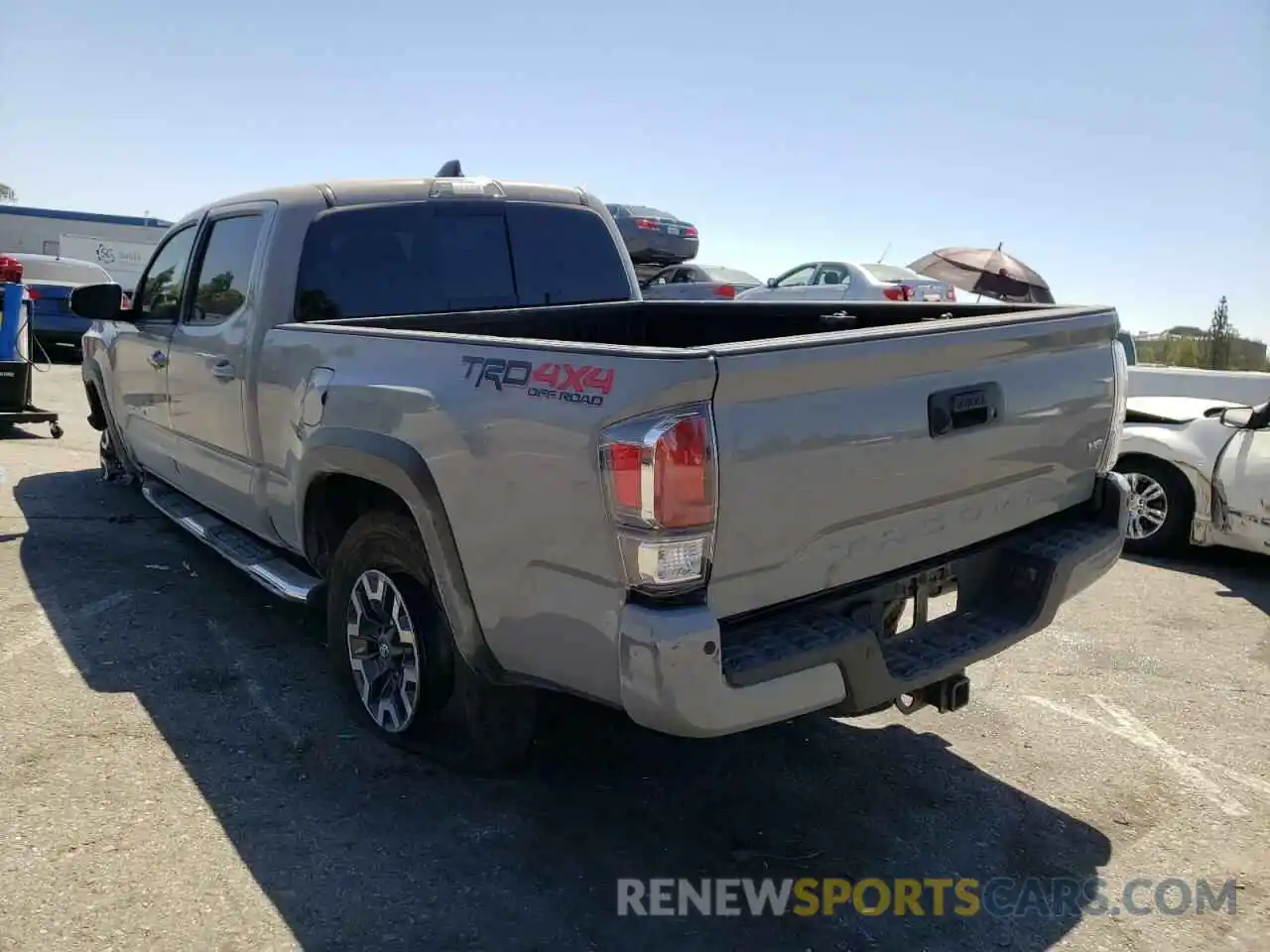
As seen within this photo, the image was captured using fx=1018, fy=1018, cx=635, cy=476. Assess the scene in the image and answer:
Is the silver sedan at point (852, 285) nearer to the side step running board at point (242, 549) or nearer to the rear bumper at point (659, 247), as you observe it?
the rear bumper at point (659, 247)

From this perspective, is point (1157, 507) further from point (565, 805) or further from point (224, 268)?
point (224, 268)

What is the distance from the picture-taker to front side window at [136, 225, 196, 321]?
541cm

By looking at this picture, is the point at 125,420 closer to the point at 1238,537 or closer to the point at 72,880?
the point at 72,880

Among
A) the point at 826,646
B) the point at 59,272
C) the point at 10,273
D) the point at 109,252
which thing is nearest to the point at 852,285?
the point at 10,273

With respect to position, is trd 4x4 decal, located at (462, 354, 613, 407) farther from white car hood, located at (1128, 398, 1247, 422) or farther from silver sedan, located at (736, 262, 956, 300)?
silver sedan, located at (736, 262, 956, 300)

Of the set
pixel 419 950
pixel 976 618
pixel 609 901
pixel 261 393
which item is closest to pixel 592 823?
pixel 609 901

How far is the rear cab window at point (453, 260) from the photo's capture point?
4402 millimetres

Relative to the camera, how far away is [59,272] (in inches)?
625

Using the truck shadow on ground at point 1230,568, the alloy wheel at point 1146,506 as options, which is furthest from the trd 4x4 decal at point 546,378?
the alloy wheel at point 1146,506

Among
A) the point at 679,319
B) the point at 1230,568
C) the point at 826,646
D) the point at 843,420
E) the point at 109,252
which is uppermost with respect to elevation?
the point at 109,252

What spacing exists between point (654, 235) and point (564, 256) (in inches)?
530

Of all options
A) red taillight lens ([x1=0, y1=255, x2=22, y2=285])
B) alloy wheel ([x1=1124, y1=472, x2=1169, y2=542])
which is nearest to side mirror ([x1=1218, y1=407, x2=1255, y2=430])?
alloy wheel ([x1=1124, y1=472, x2=1169, y2=542])

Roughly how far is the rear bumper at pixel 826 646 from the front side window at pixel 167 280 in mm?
3979

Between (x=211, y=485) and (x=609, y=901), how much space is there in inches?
126
